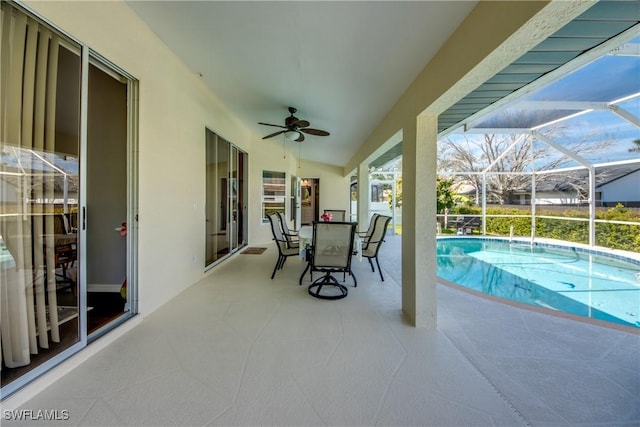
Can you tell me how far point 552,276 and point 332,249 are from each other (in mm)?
4817

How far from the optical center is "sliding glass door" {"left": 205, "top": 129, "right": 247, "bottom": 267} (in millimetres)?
4410

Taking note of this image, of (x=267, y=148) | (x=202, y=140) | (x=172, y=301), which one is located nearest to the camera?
(x=172, y=301)

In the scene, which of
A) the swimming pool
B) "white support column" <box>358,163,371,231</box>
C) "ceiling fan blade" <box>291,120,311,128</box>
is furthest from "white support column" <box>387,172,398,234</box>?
"ceiling fan blade" <box>291,120,311,128</box>

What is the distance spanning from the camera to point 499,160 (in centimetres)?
960

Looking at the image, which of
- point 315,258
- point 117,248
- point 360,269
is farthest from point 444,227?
point 117,248

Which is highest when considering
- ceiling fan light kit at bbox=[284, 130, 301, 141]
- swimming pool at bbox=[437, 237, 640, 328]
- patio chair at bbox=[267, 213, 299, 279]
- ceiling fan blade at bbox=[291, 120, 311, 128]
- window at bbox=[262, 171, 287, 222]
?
ceiling fan blade at bbox=[291, 120, 311, 128]

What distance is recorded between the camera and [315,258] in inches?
134

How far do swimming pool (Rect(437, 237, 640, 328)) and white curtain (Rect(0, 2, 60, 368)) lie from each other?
16.7 feet

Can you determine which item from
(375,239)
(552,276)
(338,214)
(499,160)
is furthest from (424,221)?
(499,160)

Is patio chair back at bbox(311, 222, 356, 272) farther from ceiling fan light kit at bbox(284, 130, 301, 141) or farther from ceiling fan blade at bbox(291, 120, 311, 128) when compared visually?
ceiling fan light kit at bbox(284, 130, 301, 141)

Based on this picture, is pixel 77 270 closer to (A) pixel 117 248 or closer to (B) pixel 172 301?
(B) pixel 172 301

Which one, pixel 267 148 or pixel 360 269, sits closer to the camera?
pixel 360 269

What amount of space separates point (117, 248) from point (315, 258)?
273 centimetres

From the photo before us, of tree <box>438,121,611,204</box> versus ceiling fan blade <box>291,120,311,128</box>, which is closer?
ceiling fan blade <box>291,120,311,128</box>
